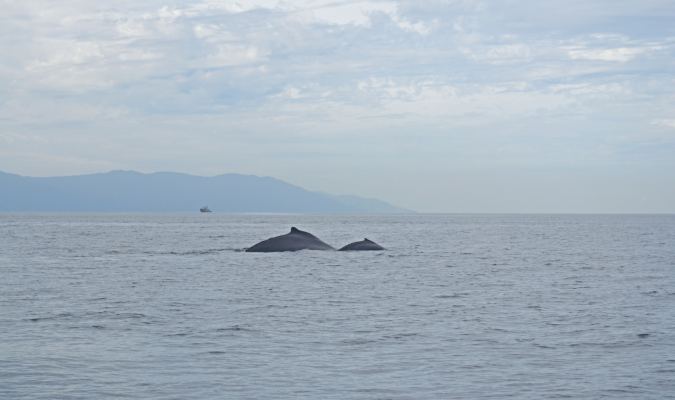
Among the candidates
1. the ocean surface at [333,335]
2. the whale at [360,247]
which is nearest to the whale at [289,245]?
the whale at [360,247]

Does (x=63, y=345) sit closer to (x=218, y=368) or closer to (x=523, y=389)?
(x=218, y=368)

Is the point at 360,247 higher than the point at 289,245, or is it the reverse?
the point at 289,245

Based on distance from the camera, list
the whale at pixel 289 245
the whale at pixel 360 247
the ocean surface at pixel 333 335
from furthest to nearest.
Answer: the whale at pixel 360 247 → the whale at pixel 289 245 → the ocean surface at pixel 333 335

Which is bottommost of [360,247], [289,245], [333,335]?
[333,335]

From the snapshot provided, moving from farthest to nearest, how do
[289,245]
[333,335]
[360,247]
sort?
[360,247], [289,245], [333,335]

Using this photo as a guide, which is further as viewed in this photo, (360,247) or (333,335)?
(360,247)

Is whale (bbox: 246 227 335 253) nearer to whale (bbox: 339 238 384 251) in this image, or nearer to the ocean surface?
whale (bbox: 339 238 384 251)

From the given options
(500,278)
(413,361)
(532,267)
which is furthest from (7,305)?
(532,267)

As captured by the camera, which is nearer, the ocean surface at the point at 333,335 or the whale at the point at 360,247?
the ocean surface at the point at 333,335

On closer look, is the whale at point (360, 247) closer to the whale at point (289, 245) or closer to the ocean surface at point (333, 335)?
the whale at point (289, 245)

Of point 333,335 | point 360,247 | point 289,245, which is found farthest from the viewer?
point 360,247

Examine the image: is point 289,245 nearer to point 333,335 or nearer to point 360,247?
point 360,247

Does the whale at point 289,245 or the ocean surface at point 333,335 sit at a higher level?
the whale at point 289,245

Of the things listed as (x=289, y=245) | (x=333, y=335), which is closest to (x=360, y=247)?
(x=289, y=245)
